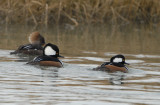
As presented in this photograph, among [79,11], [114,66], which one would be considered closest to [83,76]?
[114,66]

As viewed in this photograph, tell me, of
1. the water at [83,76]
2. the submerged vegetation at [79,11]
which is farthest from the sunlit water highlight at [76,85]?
the submerged vegetation at [79,11]

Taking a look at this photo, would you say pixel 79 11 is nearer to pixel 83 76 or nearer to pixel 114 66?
pixel 114 66

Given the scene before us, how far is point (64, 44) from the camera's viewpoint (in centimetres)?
1788

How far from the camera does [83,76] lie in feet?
37.1

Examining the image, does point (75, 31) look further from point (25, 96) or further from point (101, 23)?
point (25, 96)

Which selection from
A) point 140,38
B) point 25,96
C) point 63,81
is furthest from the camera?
point 140,38

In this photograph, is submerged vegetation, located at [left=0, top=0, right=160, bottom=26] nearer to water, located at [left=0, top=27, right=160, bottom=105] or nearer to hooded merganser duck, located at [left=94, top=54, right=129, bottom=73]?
water, located at [left=0, top=27, right=160, bottom=105]

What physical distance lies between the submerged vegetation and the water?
2940mm

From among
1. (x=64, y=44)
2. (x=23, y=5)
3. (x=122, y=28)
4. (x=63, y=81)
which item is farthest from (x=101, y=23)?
(x=63, y=81)

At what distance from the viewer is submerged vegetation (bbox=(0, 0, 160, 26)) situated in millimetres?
22844

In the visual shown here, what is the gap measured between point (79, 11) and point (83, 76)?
490 inches

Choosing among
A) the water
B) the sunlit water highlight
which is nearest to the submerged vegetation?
the water

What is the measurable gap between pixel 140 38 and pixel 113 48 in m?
3.45

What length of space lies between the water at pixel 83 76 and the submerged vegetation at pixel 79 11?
294cm
